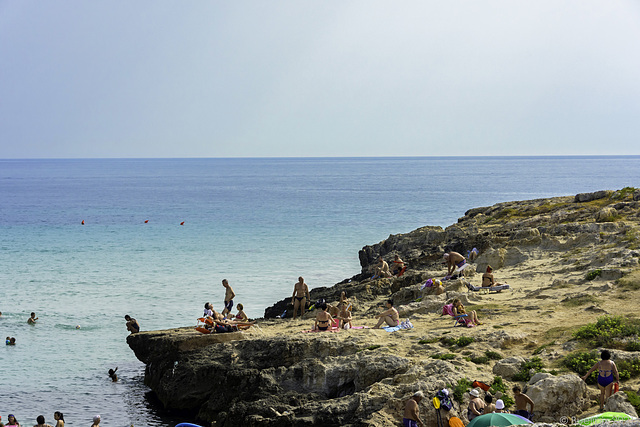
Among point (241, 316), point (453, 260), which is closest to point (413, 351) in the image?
point (241, 316)

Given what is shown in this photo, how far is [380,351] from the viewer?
1560 cm

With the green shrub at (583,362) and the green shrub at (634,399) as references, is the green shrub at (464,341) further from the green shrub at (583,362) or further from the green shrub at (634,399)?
the green shrub at (634,399)

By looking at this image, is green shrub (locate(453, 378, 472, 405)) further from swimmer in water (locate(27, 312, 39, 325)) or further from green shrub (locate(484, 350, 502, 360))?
swimmer in water (locate(27, 312, 39, 325))

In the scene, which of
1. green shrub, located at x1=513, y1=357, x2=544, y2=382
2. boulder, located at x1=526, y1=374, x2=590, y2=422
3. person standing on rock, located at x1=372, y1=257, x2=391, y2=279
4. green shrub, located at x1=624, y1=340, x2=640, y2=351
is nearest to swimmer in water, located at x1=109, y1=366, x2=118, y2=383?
person standing on rock, located at x1=372, y1=257, x2=391, y2=279

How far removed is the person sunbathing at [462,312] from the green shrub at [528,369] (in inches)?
133

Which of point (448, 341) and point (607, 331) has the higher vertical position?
point (607, 331)

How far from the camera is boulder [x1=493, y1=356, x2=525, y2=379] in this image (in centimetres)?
1367

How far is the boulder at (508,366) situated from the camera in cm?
1367

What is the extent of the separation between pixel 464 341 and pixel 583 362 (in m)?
3.13

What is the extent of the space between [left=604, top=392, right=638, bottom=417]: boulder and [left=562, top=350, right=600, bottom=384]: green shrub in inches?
44.3

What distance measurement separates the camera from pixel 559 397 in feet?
40.2

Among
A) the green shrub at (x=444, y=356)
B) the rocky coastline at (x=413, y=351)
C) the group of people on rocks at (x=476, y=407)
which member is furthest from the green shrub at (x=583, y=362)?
the green shrub at (x=444, y=356)

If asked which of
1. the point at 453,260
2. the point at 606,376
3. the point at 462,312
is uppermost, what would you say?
the point at 453,260

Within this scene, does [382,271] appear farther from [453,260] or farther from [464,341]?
[464,341]
